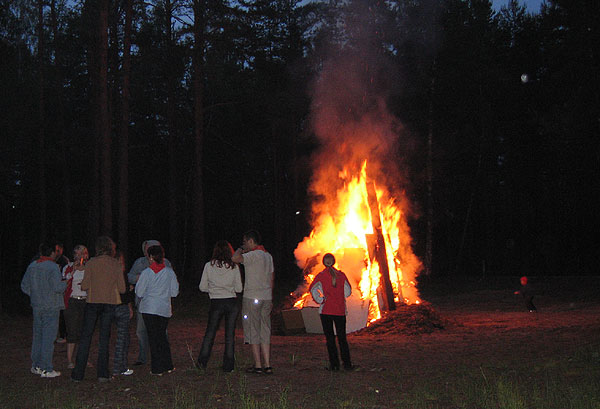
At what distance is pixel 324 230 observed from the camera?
1667cm

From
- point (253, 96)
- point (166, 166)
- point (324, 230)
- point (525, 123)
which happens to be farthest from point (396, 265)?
point (166, 166)

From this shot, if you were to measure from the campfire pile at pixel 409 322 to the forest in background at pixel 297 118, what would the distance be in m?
11.7

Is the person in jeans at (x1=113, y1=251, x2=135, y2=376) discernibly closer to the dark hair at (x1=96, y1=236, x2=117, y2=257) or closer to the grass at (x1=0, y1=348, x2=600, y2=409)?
the dark hair at (x1=96, y1=236, x2=117, y2=257)

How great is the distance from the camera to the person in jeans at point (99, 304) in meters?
8.55

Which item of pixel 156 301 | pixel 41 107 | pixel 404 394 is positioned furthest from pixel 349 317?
pixel 41 107

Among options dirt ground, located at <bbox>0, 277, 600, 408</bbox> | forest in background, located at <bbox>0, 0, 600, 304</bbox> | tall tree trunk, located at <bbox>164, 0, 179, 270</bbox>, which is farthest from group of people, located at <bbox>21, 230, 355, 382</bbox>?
tall tree trunk, located at <bbox>164, 0, 179, 270</bbox>

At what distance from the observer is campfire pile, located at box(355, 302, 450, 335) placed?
1396cm

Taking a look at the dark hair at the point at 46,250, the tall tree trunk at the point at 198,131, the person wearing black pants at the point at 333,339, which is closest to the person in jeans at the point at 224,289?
the person wearing black pants at the point at 333,339

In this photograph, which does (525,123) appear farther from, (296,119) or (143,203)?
(143,203)

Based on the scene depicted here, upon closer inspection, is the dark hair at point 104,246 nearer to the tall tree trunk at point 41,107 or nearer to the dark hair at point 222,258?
the dark hair at point 222,258

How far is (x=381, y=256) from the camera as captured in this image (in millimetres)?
15062

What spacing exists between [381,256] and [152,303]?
293 inches

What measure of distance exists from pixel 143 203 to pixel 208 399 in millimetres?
34926

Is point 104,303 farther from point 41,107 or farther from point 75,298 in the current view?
A: point 41,107
